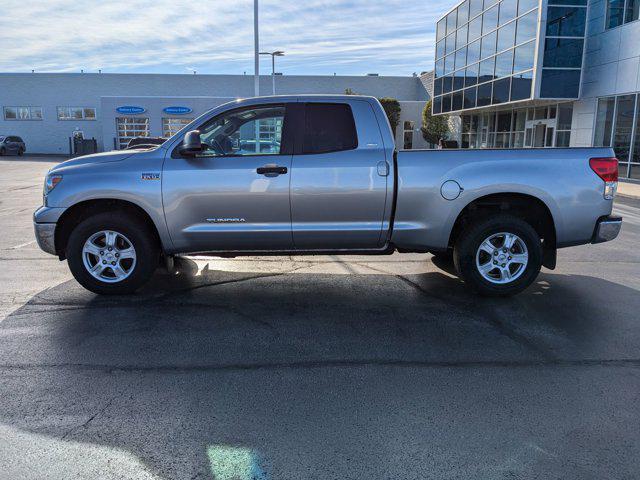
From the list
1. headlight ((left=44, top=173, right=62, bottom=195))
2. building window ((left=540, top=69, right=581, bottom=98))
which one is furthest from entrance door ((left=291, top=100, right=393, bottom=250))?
building window ((left=540, top=69, right=581, bottom=98))

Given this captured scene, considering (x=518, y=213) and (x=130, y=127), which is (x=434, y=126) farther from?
(x=518, y=213)

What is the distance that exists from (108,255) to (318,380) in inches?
118

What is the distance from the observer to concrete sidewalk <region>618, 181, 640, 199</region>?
16.3m

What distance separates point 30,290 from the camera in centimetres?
598

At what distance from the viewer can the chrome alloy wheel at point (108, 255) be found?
5.63m

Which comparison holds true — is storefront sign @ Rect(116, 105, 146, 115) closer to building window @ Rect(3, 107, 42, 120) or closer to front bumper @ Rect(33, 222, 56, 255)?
building window @ Rect(3, 107, 42, 120)

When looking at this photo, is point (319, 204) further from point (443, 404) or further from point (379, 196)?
point (443, 404)

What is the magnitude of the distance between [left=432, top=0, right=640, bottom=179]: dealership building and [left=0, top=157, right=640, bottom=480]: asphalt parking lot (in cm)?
1721

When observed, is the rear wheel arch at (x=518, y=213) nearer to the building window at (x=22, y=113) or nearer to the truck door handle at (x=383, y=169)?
the truck door handle at (x=383, y=169)

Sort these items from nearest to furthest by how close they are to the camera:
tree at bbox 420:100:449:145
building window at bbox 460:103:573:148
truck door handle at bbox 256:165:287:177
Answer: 1. truck door handle at bbox 256:165:287:177
2. building window at bbox 460:103:573:148
3. tree at bbox 420:100:449:145

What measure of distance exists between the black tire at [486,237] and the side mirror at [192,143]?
2.85 metres

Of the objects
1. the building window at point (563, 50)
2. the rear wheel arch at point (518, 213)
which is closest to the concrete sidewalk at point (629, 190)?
the building window at point (563, 50)

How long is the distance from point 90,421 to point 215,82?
53.8 m

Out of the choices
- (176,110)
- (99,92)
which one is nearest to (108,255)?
(176,110)
